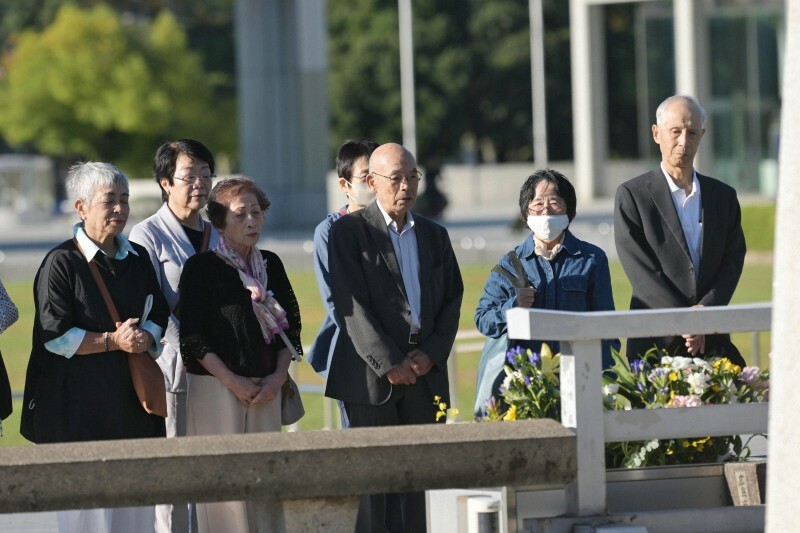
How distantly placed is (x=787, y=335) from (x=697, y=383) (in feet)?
7.21

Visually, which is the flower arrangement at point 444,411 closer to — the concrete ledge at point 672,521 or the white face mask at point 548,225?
the white face mask at point 548,225

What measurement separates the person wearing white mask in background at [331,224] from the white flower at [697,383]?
1.84 metres

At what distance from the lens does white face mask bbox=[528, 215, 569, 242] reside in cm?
681

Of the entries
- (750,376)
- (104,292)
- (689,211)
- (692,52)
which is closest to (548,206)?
(689,211)

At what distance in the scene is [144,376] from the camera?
6.40 m

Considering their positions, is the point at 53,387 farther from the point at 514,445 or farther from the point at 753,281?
the point at 753,281

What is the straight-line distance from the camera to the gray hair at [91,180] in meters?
6.34

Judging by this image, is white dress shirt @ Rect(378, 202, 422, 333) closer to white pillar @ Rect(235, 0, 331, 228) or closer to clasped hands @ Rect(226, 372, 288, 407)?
clasped hands @ Rect(226, 372, 288, 407)

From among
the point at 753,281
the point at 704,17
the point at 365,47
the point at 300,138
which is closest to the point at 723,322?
the point at 753,281

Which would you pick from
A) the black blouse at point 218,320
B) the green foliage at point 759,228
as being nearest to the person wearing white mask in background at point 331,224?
the black blouse at point 218,320

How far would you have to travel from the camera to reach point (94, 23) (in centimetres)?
5872

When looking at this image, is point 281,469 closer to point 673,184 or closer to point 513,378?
point 513,378

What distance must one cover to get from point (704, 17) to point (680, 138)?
41532mm

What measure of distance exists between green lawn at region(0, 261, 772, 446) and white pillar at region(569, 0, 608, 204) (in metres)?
24.3
